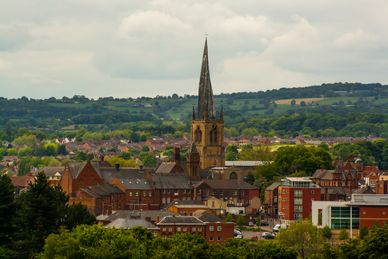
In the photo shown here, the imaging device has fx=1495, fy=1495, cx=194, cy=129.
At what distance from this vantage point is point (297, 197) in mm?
138000

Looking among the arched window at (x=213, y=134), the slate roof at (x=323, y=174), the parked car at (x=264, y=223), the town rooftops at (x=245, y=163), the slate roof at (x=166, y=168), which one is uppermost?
the arched window at (x=213, y=134)

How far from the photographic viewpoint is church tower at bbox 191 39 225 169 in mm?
169500

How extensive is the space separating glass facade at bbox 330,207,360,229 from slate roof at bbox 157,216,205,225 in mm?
13923

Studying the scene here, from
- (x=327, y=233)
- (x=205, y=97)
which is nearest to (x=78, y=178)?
(x=327, y=233)

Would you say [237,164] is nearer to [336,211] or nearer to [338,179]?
[338,179]

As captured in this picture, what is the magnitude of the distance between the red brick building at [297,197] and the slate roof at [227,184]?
11541mm

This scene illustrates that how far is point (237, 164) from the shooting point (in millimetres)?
176375

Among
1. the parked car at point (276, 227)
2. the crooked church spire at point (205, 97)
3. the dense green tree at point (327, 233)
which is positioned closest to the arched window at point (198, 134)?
the crooked church spire at point (205, 97)

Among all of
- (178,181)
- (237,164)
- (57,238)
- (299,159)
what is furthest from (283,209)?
(57,238)

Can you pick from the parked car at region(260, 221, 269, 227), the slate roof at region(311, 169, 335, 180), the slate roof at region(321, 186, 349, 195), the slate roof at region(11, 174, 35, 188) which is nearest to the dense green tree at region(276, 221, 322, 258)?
the parked car at region(260, 221, 269, 227)

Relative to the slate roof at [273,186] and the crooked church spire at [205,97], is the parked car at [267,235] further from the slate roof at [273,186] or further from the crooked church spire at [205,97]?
the crooked church spire at [205,97]

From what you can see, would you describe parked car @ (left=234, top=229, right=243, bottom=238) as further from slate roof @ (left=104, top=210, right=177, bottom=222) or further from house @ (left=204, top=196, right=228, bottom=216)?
house @ (left=204, top=196, right=228, bottom=216)

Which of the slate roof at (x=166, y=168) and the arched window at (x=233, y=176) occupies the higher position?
the slate roof at (x=166, y=168)

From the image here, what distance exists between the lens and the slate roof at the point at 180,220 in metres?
115
